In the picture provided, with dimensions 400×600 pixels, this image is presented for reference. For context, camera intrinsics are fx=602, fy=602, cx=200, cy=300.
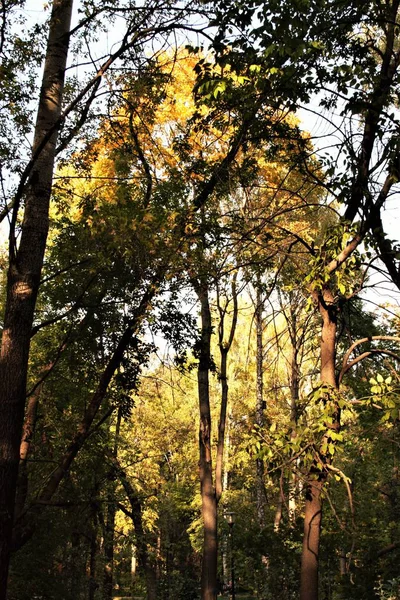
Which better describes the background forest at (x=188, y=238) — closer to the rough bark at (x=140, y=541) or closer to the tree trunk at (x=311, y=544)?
the tree trunk at (x=311, y=544)

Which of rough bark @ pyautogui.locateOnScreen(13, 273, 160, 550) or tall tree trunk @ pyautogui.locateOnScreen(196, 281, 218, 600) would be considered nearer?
rough bark @ pyautogui.locateOnScreen(13, 273, 160, 550)

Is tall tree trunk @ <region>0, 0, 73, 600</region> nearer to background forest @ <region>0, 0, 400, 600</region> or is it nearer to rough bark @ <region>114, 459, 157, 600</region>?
background forest @ <region>0, 0, 400, 600</region>

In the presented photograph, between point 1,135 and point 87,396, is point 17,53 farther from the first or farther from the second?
point 87,396

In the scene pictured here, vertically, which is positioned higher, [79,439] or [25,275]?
[25,275]


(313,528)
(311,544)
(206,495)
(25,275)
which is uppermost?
(25,275)

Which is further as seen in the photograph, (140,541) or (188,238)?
(140,541)

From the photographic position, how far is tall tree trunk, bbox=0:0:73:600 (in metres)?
4.94

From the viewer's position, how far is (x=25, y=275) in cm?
546

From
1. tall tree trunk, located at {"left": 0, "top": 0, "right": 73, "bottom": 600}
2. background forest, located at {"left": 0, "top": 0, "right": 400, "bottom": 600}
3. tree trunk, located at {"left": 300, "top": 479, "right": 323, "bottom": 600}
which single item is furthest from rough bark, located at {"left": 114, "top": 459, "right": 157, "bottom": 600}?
tall tree trunk, located at {"left": 0, "top": 0, "right": 73, "bottom": 600}

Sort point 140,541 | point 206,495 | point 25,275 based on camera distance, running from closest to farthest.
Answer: point 25,275
point 206,495
point 140,541

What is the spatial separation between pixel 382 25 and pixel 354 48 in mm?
357

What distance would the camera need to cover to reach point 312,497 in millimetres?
6082

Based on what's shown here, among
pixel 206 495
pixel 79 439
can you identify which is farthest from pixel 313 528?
pixel 206 495

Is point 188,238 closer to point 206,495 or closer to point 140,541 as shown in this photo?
point 206,495
